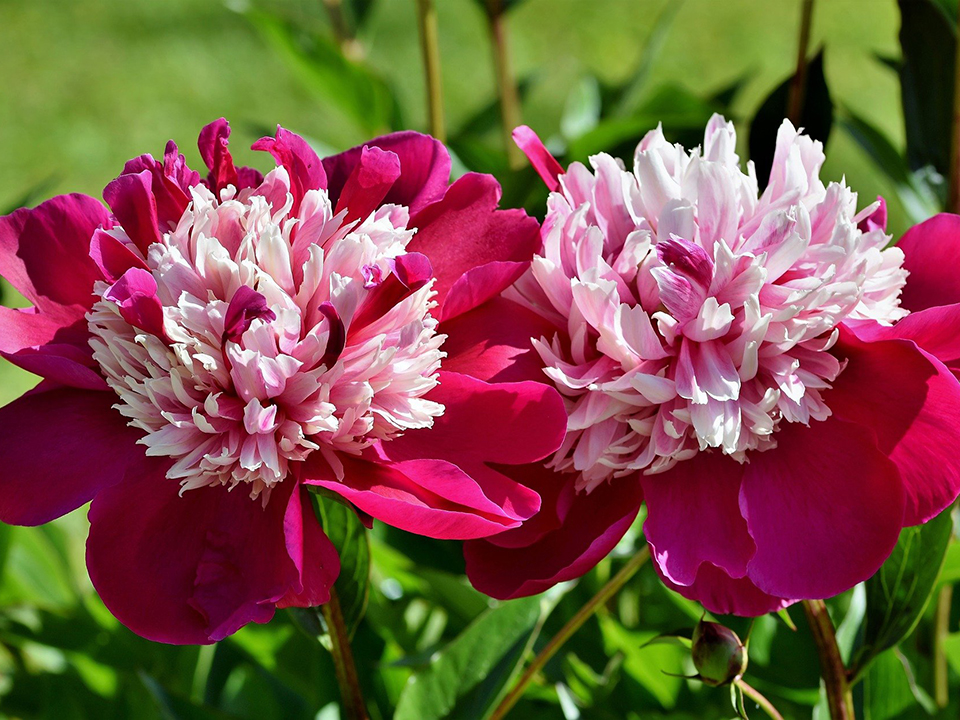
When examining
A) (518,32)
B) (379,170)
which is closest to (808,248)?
(379,170)

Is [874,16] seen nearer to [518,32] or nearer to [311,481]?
[518,32]

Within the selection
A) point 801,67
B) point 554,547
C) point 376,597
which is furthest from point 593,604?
A: point 376,597

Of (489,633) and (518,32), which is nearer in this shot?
(489,633)

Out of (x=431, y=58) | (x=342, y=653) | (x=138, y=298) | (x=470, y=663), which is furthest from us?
(x=431, y=58)

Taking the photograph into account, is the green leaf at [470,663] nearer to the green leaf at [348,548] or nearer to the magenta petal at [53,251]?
the green leaf at [348,548]

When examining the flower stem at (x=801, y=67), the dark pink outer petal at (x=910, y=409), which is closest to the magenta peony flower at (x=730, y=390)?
the dark pink outer petal at (x=910, y=409)

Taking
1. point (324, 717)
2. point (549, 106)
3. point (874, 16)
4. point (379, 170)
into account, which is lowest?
point (874, 16)

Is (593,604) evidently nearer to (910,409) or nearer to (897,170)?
(910,409)
